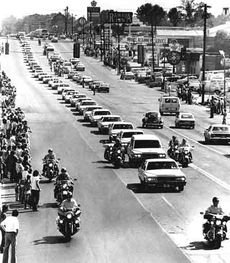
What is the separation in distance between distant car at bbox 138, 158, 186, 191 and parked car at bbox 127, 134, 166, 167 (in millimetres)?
5371

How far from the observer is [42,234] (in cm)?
2497

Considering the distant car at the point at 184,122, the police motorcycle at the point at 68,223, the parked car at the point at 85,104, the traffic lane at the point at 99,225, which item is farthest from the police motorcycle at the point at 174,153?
the parked car at the point at 85,104

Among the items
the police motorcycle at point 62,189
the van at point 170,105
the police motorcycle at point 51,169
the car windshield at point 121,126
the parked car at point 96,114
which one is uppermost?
the police motorcycle at point 62,189

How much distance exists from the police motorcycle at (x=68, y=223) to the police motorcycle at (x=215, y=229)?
11.8 feet

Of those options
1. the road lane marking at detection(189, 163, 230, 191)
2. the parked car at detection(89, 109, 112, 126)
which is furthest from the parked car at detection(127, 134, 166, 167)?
the parked car at detection(89, 109, 112, 126)

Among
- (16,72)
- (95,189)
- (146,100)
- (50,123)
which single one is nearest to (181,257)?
(95,189)

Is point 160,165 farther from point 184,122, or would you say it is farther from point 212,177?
point 184,122

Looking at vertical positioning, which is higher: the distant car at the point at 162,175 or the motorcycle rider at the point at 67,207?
the motorcycle rider at the point at 67,207

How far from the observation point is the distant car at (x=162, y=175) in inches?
1282

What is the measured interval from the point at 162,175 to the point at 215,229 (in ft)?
30.8

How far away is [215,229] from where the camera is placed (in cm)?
2341

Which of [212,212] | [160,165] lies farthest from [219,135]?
[212,212]

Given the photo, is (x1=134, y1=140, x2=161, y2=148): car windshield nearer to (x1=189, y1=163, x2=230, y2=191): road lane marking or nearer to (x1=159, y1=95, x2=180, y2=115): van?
(x1=189, y1=163, x2=230, y2=191): road lane marking

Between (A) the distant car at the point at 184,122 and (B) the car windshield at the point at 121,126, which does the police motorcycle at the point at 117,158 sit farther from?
(A) the distant car at the point at 184,122
